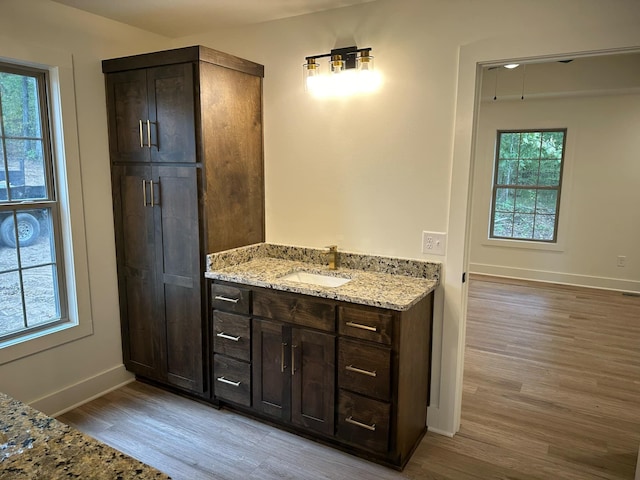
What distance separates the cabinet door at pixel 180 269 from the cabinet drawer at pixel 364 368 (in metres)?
0.97

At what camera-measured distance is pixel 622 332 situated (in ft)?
14.0

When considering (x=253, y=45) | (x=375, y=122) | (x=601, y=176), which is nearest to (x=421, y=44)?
(x=375, y=122)

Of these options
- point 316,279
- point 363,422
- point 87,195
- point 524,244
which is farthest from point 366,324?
point 524,244

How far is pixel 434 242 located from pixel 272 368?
1.15m

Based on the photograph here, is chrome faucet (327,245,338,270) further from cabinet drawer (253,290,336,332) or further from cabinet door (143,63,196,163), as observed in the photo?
cabinet door (143,63,196,163)

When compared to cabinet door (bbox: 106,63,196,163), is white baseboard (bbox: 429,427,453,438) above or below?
below

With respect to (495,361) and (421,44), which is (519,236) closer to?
(495,361)

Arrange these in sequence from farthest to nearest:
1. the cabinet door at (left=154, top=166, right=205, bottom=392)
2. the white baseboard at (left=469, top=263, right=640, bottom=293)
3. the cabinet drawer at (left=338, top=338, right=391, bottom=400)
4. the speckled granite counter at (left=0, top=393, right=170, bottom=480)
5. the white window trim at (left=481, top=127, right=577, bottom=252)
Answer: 1. the white window trim at (left=481, top=127, right=577, bottom=252)
2. the white baseboard at (left=469, top=263, right=640, bottom=293)
3. the cabinet door at (left=154, top=166, right=205, bottom=392)
4. the cabinet drawer at (left=338, top=338, right=391, bottom=400)
5. the speckled granite counter at (left=0, top=393, right=170, bottom=480)

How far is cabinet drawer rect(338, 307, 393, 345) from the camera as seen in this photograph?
2162 millimetres

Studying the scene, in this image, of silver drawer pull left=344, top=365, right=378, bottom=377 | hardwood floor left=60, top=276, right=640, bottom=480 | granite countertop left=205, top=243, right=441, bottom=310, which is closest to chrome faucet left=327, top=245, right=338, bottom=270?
granite countertop left=205, top=243, right=441, bottom=310

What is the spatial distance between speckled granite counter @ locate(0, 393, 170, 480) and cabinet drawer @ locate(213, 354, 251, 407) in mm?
1616

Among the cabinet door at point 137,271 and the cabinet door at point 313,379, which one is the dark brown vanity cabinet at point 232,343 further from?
the cabinet door at point 137,271

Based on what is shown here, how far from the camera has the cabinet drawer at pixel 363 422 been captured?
2242mm

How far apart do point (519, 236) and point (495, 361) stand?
325cm
